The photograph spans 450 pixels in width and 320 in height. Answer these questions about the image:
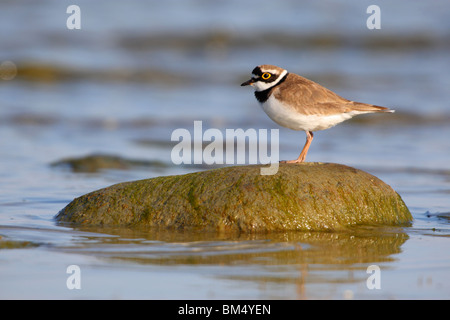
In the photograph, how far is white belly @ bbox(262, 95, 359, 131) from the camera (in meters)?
6.77

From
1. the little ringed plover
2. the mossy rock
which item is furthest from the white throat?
the mossy rock

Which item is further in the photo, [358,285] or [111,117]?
[111,117]

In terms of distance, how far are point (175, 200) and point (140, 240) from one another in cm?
75

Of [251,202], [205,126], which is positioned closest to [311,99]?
[251,202]

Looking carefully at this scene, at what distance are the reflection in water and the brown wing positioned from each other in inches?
52.7

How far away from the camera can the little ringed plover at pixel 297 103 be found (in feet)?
22.2

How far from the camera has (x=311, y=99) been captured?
6891 mm

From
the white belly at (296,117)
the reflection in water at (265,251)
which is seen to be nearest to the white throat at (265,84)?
the white belly at (296,117)

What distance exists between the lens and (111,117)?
44.9 ft

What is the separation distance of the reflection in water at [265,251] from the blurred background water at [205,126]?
0.02 metres

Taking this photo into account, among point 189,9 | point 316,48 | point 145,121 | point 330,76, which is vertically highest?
point 189,9

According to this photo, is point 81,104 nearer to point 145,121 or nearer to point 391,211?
point 145,121

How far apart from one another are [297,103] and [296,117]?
0.48 ft
